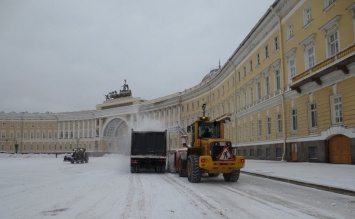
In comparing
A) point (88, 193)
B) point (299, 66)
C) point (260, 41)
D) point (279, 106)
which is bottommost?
point (88, 193)

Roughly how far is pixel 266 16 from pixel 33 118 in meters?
106

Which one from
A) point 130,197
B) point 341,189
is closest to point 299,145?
point 341,189

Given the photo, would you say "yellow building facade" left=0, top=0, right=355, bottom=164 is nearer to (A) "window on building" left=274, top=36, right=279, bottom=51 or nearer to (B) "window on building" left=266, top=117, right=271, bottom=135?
(B) "window on building" left=266, top=117, right=271, bottom=135

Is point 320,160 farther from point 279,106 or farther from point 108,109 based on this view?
point 108,109

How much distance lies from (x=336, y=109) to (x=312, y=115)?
10.3 ft

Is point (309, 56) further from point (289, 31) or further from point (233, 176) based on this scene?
point (233, 176)

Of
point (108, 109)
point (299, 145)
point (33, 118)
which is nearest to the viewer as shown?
point (299, 145)

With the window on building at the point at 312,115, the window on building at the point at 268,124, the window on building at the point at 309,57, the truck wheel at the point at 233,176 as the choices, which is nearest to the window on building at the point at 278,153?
the window on building at the point at 268,124

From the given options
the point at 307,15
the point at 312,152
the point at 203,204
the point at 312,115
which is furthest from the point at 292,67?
the point at 203,204

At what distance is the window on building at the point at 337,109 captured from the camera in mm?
20172

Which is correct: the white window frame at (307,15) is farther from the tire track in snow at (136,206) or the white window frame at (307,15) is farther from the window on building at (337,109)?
the tire track in snow at (136,206)

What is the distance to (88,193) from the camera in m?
10.7

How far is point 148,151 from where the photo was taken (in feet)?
67.6

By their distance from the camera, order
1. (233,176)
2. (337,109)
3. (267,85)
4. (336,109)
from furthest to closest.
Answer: (267,85)
(336,109)
(337,109)
(233,176)
